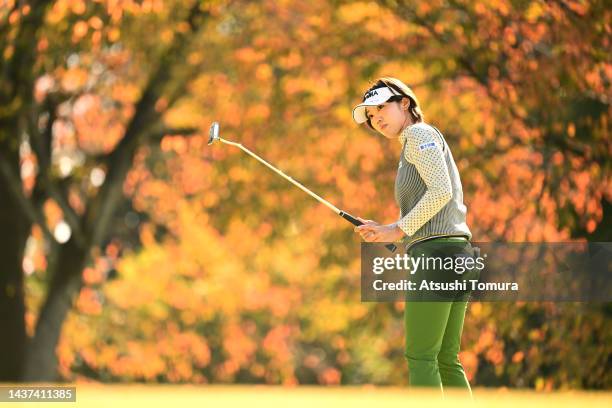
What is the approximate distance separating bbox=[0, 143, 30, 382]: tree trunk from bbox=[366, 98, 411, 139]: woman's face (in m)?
12.0

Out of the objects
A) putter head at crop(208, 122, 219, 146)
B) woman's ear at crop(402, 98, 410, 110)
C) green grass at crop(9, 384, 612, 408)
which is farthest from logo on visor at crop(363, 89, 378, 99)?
green grass at crop(9, 384, 612, 408)

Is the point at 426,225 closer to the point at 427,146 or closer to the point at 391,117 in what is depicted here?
the point at 427,146

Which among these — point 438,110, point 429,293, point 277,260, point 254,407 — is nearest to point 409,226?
point 429,293

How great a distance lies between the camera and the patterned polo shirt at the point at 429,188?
18.0ft

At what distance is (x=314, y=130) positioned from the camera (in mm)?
14727

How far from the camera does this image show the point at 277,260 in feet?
88.5

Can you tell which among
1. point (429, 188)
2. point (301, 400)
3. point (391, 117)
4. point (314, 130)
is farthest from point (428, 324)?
point (301, 400)

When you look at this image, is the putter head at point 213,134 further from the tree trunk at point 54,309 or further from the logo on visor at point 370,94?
the tree trunk at point 54,309

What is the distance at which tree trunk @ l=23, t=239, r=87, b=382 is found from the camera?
17.3m

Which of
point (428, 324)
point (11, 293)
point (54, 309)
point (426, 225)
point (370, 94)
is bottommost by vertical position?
point (54, 309)

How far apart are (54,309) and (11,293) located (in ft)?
2.03

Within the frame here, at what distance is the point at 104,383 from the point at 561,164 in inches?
773

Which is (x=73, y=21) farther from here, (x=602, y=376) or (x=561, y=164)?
(x=602, y=376)

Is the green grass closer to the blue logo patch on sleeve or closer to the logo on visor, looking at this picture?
the logo on visor
